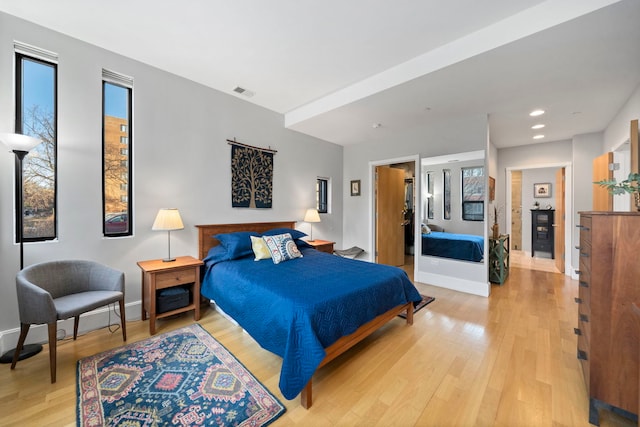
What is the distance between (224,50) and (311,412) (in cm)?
320

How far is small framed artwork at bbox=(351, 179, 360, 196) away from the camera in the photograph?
509cm

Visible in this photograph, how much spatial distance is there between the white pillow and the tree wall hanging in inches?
34.4

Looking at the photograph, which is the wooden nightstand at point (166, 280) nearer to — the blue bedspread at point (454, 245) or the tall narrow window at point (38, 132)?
the tall narrow window at point (38, 132)

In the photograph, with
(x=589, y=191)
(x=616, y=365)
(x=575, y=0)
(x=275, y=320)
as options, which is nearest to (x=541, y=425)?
(x=616, y=365)

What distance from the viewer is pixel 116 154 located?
270 centimetres

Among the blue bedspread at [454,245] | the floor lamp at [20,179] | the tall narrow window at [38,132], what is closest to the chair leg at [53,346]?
the floor lamp at [20,179]

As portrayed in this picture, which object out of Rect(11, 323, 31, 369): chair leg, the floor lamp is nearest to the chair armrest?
Rect(11, 323, 31, 369): chair leg

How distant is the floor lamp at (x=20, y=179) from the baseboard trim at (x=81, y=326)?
0.09 m

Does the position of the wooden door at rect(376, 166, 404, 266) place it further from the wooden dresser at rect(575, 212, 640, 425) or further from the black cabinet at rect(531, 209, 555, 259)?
the black cabinet at rect(531, 209, 555, 259)

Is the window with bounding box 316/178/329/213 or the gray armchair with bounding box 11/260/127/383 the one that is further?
the window with bounding box 316/178/329/213

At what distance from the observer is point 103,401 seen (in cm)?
160

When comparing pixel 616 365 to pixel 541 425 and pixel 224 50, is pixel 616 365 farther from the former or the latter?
pixel 224 50

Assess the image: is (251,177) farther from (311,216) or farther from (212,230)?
(311,216)

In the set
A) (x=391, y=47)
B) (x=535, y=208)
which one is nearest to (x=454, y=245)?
(x=391, y=47)
